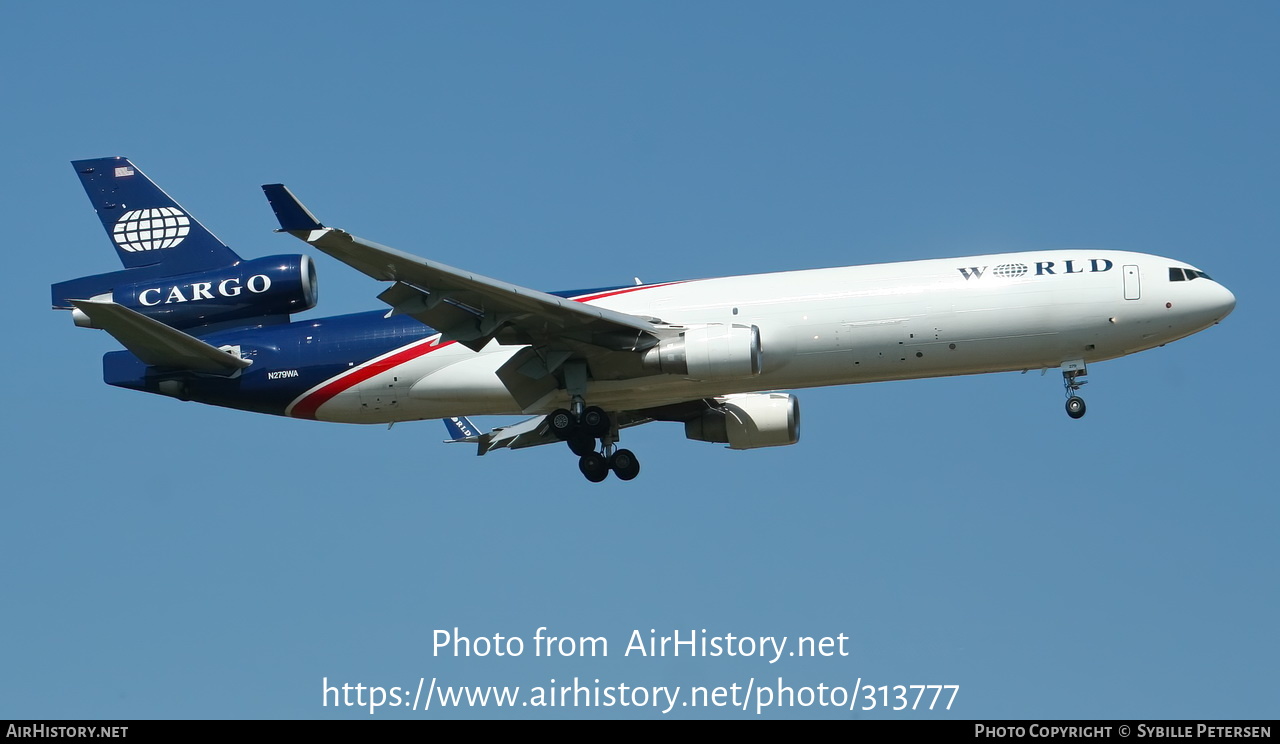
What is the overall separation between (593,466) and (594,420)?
1793 millimetres

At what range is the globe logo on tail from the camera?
4072cm

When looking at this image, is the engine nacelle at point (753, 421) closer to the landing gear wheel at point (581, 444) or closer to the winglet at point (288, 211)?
the landing gear wheel at point (581, 444)

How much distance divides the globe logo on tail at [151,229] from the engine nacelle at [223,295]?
4.91 ft

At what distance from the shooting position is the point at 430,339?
3862cm

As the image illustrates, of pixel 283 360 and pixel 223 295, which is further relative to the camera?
pixel 223 295

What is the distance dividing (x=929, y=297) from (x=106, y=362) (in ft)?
65.7

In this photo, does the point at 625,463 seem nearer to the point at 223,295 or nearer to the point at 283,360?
the point at 283,360

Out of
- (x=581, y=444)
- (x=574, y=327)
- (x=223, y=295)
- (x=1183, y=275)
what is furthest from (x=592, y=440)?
(x=1183, y=275)

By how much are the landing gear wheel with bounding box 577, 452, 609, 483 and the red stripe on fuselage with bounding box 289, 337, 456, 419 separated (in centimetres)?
448

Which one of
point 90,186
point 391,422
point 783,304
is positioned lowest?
point 391,422

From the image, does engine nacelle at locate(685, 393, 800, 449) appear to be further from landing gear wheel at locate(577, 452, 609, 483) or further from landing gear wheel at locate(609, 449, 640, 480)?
landing gear wheel at locate(577, 452, 609, 483)

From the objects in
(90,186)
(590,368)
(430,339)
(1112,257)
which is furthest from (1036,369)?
(90,186)

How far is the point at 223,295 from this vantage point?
39.4 metres

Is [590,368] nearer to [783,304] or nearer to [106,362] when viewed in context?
[783,304]
